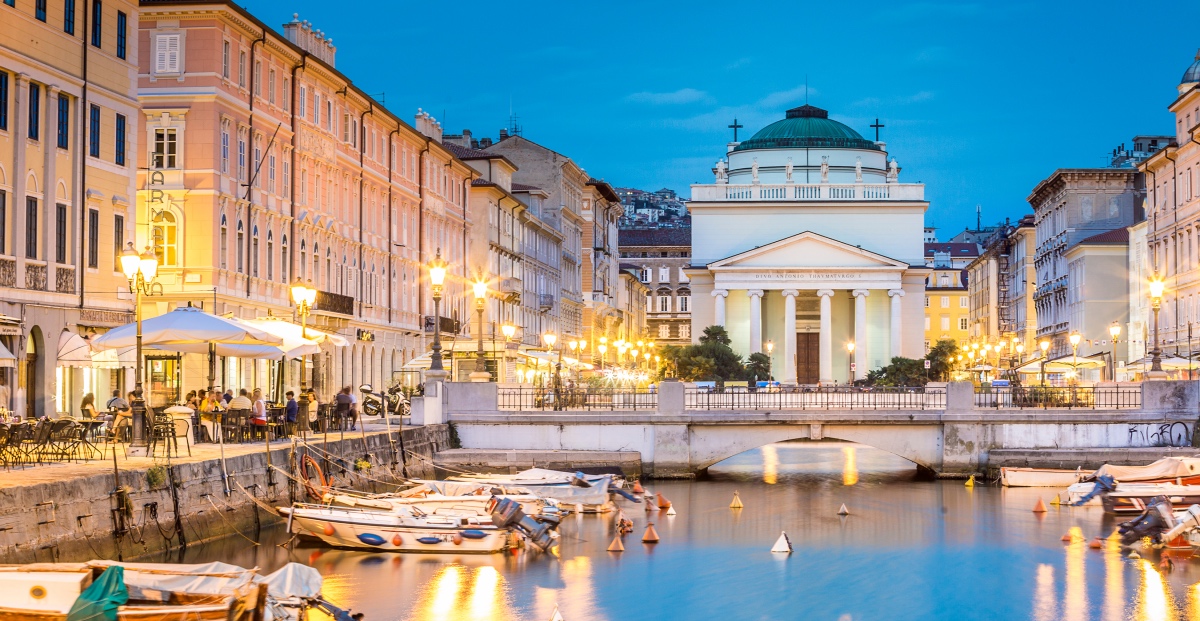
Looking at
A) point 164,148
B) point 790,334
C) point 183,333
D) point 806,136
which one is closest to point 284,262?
point 164,148

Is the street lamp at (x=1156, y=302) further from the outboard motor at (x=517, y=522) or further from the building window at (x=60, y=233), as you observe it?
the building window at (x=60, y=233)

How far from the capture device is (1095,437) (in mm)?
49469

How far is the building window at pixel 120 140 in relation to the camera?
43156 millimetres

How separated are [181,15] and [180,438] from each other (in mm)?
20192

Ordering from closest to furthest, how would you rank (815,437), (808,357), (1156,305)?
(815,437) < (1156,305) < (808,357)

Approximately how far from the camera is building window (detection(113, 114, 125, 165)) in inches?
1699

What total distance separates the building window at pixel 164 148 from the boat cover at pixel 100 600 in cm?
3238

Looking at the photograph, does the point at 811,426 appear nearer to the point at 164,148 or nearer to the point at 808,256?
the point at 164,148

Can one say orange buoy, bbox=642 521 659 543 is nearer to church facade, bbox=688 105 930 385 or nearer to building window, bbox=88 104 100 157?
building window, bbox=88 104 100 157

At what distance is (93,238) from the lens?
1645 inches

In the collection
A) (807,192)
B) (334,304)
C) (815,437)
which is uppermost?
(807,192)

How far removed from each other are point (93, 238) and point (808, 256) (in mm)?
75777

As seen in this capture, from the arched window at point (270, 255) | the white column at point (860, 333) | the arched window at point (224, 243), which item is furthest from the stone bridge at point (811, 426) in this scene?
the white column at point (860, 333)

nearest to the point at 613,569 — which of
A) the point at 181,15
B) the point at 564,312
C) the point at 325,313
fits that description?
the point at 181,15
